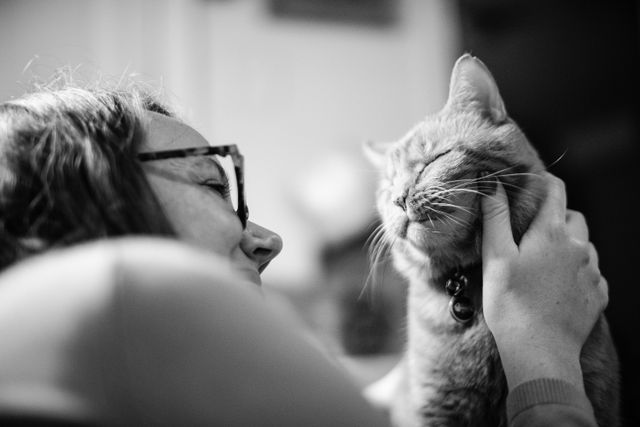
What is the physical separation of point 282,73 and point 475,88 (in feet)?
4.49

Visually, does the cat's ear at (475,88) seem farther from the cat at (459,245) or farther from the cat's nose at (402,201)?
the cat's nose at (402,201)

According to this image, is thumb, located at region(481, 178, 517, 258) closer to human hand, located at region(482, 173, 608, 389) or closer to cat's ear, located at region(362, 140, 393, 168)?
human hand, located at region(482, 173, 608, 389)

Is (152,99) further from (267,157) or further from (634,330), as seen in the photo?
(634,330)

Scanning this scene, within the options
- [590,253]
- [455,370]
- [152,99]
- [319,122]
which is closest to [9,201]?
[152,99]

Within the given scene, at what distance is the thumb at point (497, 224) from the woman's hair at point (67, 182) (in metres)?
0.49

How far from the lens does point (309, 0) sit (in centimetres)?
226

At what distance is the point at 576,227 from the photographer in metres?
0.91

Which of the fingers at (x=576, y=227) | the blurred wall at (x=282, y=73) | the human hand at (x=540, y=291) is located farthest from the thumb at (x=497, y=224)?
the blurred wall at (x=282, y=73)

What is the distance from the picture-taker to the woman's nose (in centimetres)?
80

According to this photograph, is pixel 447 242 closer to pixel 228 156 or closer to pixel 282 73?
pixel 228 156

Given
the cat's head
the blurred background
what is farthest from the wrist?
the blurred background

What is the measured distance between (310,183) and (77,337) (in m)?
1.78

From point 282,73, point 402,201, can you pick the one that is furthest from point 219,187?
point 282,73

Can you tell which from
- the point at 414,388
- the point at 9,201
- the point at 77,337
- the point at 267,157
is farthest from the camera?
the point at 267,157
